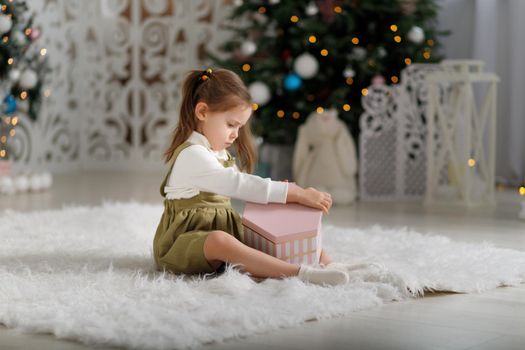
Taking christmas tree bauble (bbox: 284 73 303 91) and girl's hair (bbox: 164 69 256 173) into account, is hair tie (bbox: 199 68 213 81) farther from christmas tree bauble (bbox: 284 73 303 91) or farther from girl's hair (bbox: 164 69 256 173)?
christmas tree bauble (bbox: 284 73 303 91)

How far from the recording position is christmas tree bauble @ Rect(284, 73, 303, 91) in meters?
4.24

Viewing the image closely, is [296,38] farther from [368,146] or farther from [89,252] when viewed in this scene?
[89,252]

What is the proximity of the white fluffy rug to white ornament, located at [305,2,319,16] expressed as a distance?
1.73 m

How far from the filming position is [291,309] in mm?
1730

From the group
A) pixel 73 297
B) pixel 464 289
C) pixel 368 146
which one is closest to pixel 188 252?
pixel 73 297

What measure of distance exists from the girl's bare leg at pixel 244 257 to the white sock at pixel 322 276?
3 centimetres

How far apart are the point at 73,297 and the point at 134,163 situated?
4044 mm

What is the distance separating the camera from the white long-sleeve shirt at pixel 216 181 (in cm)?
214

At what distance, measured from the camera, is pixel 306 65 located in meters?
4.19

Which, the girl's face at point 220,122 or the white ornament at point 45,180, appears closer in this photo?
the girl's face at point 220,122

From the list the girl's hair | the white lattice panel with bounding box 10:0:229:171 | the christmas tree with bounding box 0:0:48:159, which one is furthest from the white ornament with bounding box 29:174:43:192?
the girl's hair

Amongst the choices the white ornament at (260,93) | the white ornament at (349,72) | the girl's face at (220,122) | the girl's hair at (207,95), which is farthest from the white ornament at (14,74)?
the girl's face at (220,122)

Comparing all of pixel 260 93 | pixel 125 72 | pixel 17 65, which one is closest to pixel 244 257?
pixel 260 93

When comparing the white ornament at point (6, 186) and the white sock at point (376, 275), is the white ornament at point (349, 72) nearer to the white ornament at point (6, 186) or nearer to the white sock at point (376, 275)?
the white ornament at point (6, 186)
